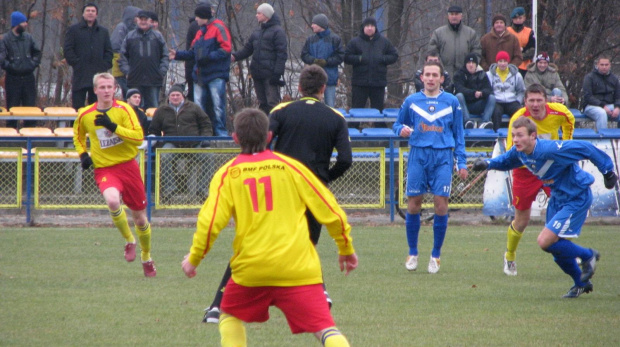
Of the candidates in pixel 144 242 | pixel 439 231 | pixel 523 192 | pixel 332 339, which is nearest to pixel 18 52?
pixel 144 242

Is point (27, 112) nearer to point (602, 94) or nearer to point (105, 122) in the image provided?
point (105, 122)

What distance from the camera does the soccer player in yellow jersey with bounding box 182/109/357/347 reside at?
453 cm

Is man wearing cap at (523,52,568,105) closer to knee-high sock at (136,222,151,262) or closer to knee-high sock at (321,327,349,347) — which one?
knee-high sock at (136,222,151,262)

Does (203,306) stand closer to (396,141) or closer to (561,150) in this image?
(561,150)

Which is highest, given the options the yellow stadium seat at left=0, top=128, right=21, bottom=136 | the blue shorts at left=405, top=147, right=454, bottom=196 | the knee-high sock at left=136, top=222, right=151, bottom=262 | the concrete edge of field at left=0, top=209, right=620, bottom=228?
the yellow stadium seat at left=0, top=128, right=21, bottom=136

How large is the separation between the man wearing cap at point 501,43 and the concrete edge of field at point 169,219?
3275mm

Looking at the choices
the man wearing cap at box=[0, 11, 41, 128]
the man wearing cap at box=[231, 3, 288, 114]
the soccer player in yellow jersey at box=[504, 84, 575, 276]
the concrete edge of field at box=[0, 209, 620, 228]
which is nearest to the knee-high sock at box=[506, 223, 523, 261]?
the soccer player in yellow jersey at box=[504, 84, 575, 276]

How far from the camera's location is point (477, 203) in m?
14.8

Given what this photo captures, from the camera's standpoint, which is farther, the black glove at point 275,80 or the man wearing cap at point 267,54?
the black glove at point 275,80

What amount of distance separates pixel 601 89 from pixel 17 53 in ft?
35.7

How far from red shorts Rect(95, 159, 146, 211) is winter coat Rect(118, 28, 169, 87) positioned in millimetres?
6741

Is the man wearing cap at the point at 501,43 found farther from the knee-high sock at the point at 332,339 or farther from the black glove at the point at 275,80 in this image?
the knee-high sock at the point at 332,339

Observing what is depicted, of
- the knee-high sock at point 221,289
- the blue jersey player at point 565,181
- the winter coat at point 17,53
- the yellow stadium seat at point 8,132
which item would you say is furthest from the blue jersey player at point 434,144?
the yellow stadium seat at point 8,132

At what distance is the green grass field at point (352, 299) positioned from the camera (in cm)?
621
